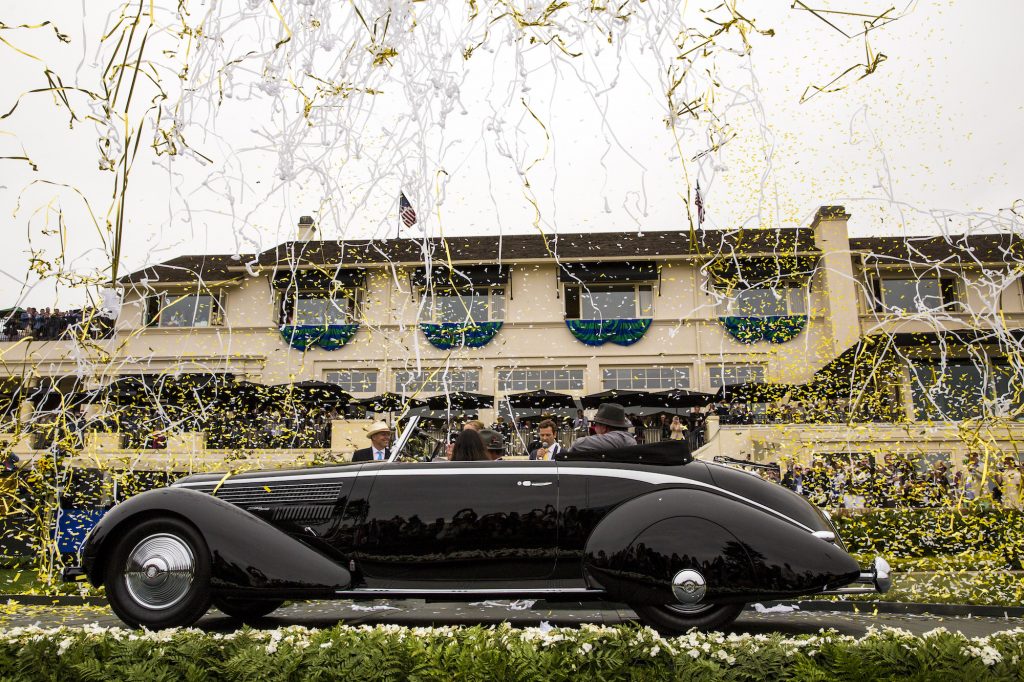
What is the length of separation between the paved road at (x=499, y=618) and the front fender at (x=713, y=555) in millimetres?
579

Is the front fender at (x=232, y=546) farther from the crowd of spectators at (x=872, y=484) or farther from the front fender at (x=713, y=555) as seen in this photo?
the crowd of spectators at (x=872, y=484)

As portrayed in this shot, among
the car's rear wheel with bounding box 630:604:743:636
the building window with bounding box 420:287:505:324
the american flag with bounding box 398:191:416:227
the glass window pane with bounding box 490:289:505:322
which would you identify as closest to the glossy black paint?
the car's rear wheel with bounding box 630:604:743:636

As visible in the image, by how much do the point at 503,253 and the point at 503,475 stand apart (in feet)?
81.7

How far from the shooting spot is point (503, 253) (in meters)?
29.5

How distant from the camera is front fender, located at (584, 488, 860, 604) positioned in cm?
441

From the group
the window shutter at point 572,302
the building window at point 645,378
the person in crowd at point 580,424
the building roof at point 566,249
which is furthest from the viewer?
the window shutter at point 572,302

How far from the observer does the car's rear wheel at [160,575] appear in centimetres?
479

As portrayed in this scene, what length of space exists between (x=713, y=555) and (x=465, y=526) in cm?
152

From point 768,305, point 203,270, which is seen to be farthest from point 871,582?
point 203,270

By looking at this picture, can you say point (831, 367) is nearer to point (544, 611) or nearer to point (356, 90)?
point (544, 611)

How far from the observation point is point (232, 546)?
189 inches

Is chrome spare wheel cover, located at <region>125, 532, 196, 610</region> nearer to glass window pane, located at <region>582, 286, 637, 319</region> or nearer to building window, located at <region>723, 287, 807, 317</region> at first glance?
building window, located at <region>723, 287, 807, 317</region>

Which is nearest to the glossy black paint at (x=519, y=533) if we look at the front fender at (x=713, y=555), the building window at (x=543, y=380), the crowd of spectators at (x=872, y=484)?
the front fender at (x=713, y=555)

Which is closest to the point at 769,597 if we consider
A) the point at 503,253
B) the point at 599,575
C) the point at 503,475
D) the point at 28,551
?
the point at 599,575
